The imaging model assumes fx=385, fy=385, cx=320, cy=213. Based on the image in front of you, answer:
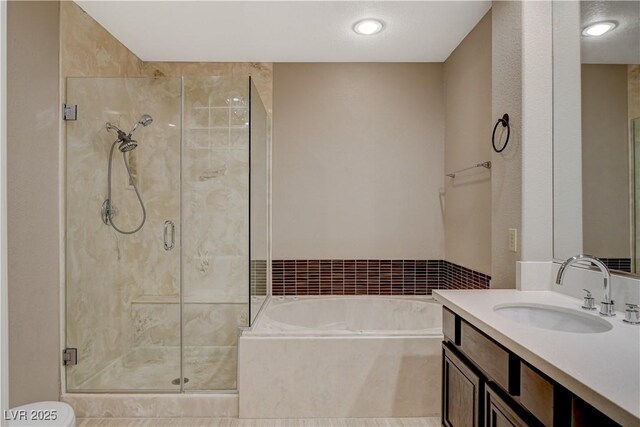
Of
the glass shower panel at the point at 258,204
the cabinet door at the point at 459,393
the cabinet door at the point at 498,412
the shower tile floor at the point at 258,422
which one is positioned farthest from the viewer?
the glass shower panel at the point at 258,204

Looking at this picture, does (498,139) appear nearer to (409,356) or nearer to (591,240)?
(591,240)

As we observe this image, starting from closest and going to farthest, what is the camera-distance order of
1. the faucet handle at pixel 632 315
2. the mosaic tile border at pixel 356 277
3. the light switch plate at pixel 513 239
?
1. the faucet handle at pixel 632 315
2. the light switch plate at pixel 513 239
3. the mosaic tile border at pixel 356 277

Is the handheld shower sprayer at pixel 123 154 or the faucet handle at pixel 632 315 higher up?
the handheld shower sprayer at pixel 123 154

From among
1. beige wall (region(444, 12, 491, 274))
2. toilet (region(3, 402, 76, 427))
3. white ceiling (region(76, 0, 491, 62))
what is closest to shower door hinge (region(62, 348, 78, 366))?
toilet (region(3, 402, 76, 427))

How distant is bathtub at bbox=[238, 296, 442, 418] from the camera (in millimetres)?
2213

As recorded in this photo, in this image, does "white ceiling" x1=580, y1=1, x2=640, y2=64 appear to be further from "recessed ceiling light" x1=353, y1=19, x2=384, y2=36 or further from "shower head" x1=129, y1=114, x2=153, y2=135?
"shower head" x1=129, y1=114, x2=153, y2=135

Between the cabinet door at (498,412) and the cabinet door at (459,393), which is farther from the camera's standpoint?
the cabinet door at (459,393)

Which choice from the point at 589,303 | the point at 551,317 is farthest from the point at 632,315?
Answer: the point at 551,317

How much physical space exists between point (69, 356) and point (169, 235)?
0.90m

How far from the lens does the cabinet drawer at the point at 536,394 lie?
3.13ft

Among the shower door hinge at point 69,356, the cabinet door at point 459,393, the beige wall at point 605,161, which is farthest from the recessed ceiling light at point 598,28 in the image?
the shower door hinge at point 69,356

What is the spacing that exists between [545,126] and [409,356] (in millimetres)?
1420

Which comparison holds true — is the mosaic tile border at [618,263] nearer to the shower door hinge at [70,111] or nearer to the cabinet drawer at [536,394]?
the cabinet drawer at [536,394]

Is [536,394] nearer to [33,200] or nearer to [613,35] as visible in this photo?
[613,35]
